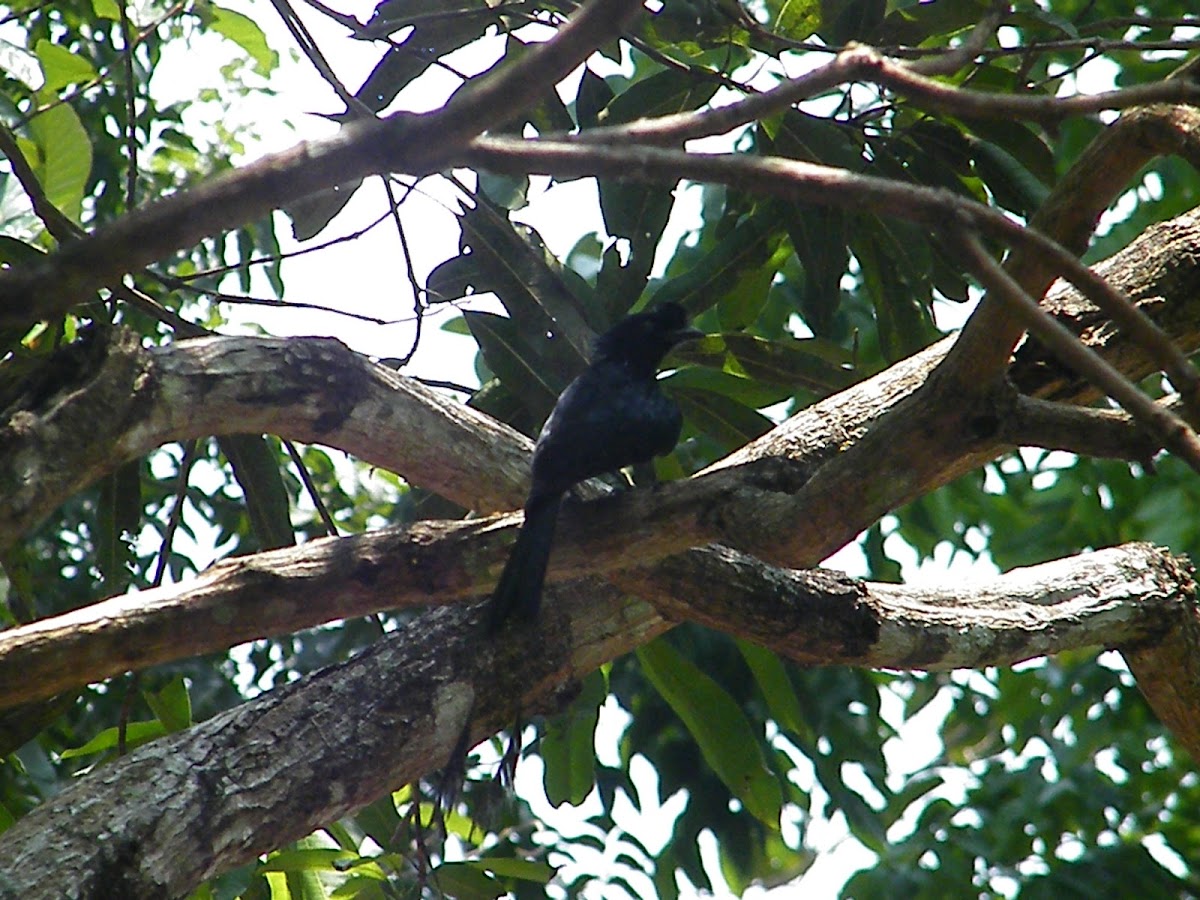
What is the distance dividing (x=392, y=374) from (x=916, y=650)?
153 centimetres

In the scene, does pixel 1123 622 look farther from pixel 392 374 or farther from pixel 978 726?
pixel 978 726

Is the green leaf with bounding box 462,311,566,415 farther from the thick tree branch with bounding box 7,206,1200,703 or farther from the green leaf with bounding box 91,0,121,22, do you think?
the green leaf with bounding box 91,0,121,22

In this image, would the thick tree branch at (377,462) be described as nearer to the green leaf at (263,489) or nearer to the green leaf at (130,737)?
the green leaf at (263,489)

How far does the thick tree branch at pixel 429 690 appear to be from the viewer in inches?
107

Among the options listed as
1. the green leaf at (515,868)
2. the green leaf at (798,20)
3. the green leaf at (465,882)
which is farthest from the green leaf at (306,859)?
the green leaf at (798,20)

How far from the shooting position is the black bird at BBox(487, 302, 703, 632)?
3.07 m

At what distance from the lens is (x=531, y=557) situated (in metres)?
3.04

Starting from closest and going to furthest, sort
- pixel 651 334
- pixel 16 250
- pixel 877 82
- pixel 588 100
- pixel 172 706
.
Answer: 1. pixel 877 82
2. pixel 172 706
3. pixel 16 250
4. pixel 651 334
5. pixel 588 100

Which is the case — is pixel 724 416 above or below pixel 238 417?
below

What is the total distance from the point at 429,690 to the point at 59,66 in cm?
266

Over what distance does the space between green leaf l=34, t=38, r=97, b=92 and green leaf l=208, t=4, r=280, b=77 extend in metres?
0.52

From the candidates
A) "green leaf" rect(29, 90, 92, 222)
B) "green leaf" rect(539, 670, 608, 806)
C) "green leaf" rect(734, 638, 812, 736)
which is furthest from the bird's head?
"green leaf" rect(29, 90, 92, 222)

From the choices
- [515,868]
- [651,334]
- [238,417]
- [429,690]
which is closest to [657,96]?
[651,334]

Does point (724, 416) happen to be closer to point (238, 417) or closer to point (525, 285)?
point (525, 285)
